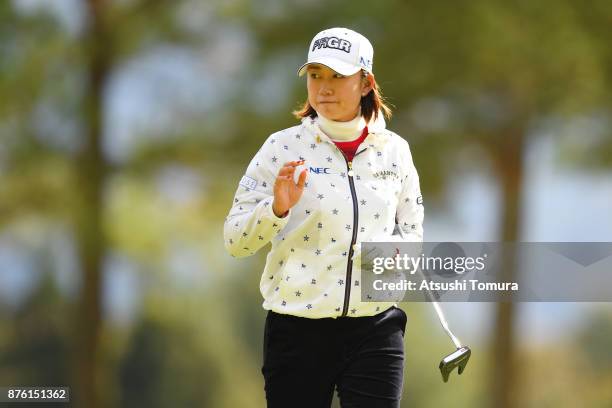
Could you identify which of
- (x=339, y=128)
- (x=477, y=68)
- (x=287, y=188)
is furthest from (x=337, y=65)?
(x=477, y=68)

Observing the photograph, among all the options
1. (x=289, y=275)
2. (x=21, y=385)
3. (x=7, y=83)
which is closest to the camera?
(x=289, y=275)

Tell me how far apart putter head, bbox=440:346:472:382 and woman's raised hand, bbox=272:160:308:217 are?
28.4 inches

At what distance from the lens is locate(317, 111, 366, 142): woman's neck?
3.17 meters

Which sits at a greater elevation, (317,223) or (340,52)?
(340,52)

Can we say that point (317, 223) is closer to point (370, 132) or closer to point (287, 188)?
point (287, 188)

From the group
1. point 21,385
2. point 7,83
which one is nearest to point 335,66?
point 7,83

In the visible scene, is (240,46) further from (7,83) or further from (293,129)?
(293,129)

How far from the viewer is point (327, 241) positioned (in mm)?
3061

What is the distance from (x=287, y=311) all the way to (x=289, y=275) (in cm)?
10

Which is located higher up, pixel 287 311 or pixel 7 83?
pixel 7 83

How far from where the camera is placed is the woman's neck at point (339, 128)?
317 cm

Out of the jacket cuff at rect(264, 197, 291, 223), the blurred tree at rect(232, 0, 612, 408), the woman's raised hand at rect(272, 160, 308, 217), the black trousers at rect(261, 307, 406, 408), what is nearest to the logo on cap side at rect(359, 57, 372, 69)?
the woman's raised hand at rect(272, 160, 308, 217)

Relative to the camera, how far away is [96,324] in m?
11.4

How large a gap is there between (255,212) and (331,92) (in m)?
0.44
